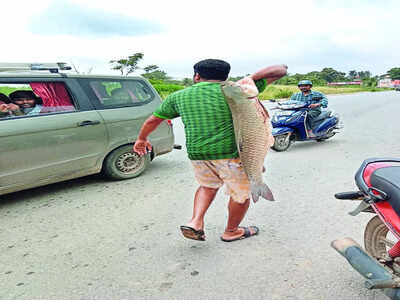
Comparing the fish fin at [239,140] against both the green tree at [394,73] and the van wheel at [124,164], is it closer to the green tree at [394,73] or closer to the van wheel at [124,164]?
the van wheel at [124,164]

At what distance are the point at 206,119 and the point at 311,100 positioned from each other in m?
4.80

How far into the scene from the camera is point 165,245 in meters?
2.54

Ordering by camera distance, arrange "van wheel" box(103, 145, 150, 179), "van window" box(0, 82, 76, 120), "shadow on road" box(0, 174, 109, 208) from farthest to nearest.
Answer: "van wheel" box(103, 145, 150, 179)
"shadow on road" box(0, 174, 109, 208)
"van window" box(0, 82, 76, 120)

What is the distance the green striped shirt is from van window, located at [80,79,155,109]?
7.18ft

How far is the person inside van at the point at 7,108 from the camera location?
347 cm

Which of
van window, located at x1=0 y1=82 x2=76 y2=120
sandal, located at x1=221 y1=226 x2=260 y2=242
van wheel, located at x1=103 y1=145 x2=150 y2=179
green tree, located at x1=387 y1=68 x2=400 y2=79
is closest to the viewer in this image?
sandal, located at x1=221 y1=226 x2=260 y2=242

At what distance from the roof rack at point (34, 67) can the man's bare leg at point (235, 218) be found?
304 centimetres

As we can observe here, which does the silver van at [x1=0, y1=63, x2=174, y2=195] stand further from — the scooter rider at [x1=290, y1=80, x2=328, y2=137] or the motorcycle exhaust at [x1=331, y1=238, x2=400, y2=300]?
the scooter rider at [x1=290, y1=80, x2=328, y2=137]

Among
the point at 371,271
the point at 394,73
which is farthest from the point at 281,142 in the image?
the point at 394,73

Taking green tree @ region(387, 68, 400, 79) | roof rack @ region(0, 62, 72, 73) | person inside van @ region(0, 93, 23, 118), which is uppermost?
roof rack @ region(0, 62, 72, 73)

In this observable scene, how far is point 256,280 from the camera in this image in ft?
6.67

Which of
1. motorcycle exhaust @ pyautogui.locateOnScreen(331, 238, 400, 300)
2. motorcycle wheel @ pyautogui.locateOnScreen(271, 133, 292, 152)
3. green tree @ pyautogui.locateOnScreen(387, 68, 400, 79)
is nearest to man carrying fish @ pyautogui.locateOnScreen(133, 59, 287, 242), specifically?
motorcycle exhaust @ pyautogui.locateOnScreen(331, 238, 400, 300)

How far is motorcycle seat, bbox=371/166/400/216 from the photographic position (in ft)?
5.00

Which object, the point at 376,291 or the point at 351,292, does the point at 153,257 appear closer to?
the point at 351,292
